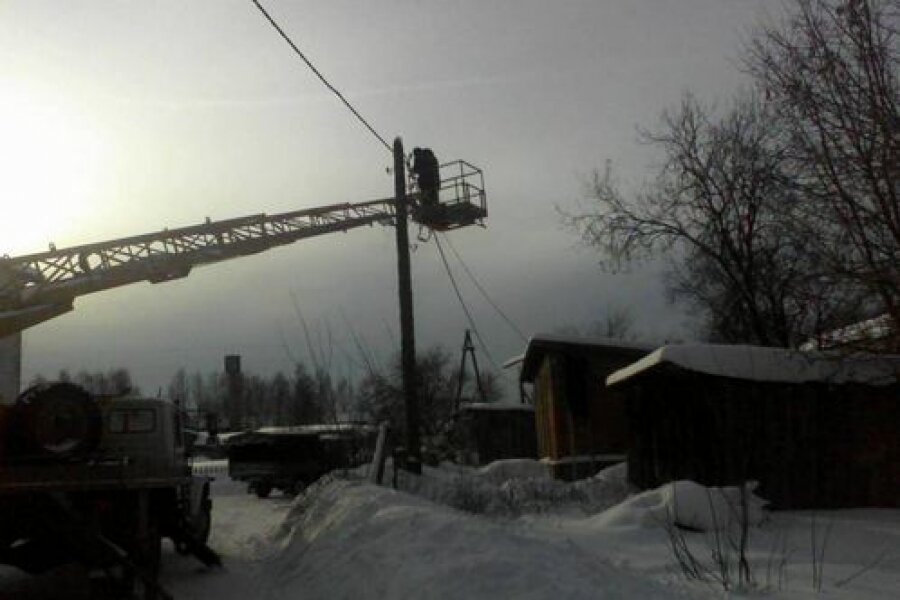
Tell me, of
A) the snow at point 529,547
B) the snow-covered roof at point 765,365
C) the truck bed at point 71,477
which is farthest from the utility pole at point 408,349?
the truck bed at point 71,477

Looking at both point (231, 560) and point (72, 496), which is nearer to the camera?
point (72, 496)

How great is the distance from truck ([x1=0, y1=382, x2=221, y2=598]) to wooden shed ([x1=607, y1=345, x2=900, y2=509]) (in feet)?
26.3

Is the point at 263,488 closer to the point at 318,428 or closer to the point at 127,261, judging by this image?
the point at 318,428

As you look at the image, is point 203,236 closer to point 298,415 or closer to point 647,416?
point 298,415

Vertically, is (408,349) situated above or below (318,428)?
above

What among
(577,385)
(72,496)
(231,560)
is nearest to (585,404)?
(577,385)

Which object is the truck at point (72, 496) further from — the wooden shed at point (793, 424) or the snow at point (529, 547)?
the wooden shed at point (793, 424)

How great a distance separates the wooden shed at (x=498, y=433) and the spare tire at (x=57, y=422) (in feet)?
96.3

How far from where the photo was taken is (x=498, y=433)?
1572 inches

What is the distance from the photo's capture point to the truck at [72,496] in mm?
10055

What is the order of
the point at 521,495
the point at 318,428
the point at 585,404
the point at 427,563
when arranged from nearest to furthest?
the point at 427,563 → the point at 521,495 → the point at 585,404 → the point at 318,428

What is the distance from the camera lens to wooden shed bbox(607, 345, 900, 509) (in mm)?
14984

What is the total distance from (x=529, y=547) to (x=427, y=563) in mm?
878

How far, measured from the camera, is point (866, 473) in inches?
597
